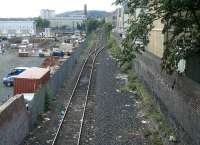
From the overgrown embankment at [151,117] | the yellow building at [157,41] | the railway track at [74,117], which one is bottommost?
the railway track at [74,117]

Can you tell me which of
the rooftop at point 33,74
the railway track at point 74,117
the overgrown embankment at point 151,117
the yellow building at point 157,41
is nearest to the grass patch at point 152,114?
the overgrown embankment at point 151,117

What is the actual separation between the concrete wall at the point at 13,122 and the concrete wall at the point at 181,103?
19.0 ft

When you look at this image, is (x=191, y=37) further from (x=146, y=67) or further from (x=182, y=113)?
(x=146, y=67)

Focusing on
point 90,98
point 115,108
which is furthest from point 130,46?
point 90,98

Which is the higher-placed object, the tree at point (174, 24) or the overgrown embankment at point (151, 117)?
the tree at point (174, 24)

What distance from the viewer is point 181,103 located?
16.0 metres

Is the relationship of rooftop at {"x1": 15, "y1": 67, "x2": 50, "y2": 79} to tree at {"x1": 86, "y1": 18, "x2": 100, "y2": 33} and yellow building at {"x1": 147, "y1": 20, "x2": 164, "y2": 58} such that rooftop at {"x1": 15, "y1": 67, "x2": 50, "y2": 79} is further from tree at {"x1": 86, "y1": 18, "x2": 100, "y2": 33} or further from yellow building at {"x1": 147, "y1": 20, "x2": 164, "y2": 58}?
tree at {"x1": 86, "y1": 18, "x2": 100, "y2": 33}

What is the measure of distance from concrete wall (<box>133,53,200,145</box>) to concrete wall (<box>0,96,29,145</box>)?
5.81 meters

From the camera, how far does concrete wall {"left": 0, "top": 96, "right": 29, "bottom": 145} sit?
14520 millimetres

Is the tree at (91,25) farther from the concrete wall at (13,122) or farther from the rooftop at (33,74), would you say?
the concrete wall at (13,122)

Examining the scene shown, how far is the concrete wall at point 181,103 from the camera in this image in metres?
14.1

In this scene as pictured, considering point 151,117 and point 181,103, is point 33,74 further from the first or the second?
point 181,103

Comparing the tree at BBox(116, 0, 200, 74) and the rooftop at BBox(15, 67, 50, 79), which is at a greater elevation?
the tree at BBox(116, 0, 200, 74)

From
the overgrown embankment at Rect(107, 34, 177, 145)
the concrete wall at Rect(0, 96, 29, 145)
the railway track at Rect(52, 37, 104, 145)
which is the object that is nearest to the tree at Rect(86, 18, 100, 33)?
the railway track at Rect(52, 37, 104, 145)
